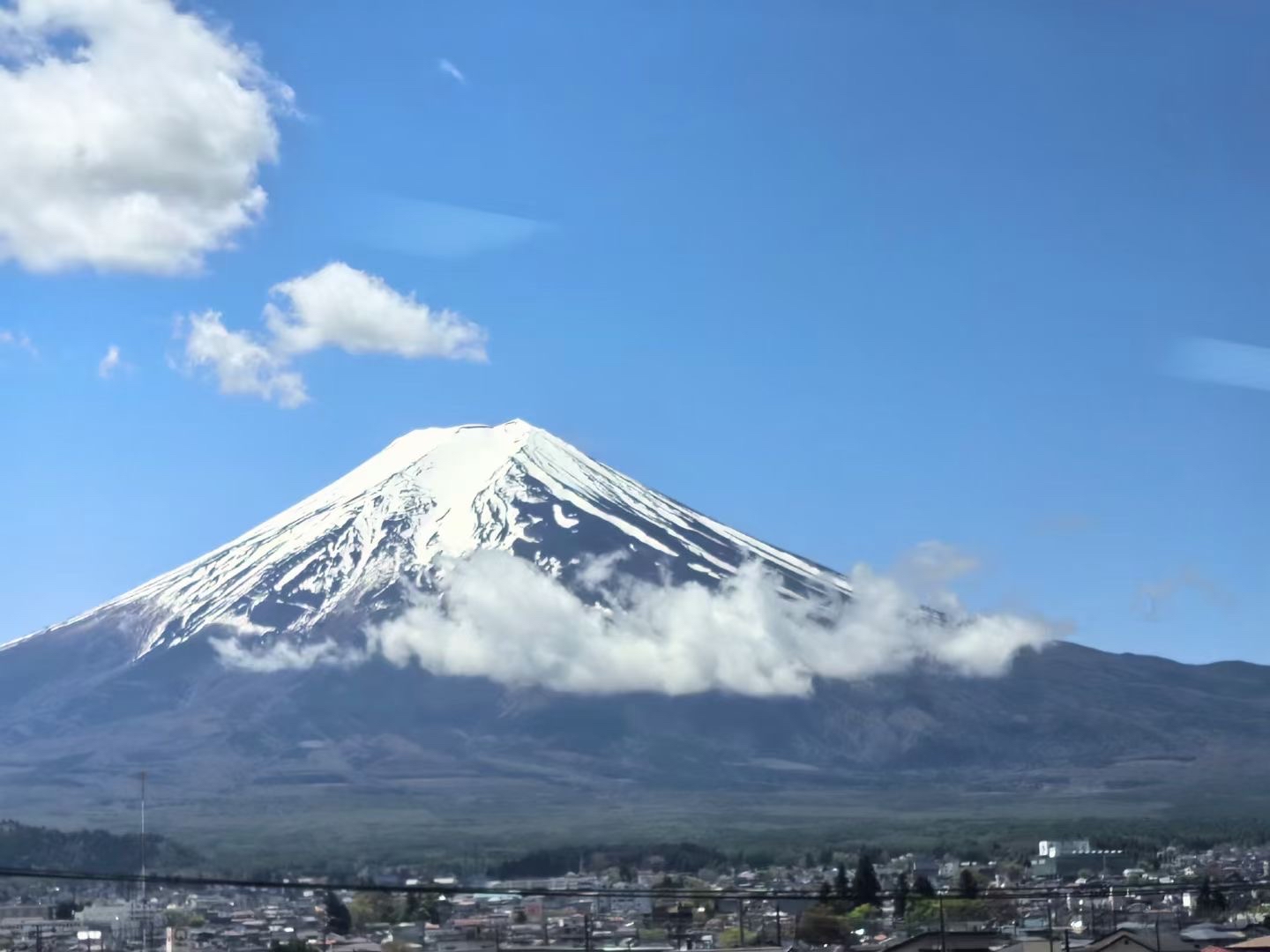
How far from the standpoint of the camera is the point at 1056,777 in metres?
A: 124

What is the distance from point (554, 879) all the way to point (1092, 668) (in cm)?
8928

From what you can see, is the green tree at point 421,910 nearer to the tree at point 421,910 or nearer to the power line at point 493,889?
the tree at point 421,910

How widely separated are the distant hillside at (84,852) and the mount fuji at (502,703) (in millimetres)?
21398

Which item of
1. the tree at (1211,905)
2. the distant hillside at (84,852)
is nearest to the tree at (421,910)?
the distant hillside at (84,852)

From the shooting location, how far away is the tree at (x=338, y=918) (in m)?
47.5

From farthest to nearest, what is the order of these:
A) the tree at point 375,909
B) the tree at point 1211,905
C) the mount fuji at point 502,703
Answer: the mount fuji at point 502,703, the tree at point 375,909, the tree at point 1211,905

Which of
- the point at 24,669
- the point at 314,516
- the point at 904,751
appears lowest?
the point at 904,751

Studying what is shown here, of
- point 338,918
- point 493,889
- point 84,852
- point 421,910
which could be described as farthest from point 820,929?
point 84,852

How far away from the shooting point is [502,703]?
148 metres

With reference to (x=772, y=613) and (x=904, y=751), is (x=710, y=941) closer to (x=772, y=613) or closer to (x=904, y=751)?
(x=904, y=751)

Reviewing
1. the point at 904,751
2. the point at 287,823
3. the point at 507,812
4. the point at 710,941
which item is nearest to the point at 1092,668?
the point at 904,751

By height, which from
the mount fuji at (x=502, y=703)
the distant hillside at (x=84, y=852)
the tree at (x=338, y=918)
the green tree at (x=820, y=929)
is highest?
the mount fuji at (x=502, y=703)

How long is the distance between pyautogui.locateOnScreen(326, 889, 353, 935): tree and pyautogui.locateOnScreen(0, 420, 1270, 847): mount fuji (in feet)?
167

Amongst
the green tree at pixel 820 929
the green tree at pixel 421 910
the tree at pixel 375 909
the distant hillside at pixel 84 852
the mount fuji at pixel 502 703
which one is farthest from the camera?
the mount fuji at pixel 502 703
